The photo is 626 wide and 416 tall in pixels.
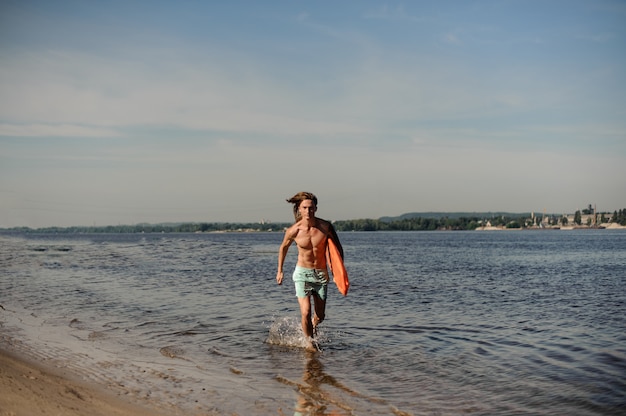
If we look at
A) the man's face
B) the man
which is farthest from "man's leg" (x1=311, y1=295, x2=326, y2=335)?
the man's face

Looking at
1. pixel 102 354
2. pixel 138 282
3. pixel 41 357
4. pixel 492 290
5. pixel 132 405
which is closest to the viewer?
pixel 132 405

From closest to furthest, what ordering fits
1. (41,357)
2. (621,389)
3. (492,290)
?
(621,389), (41,357), (492,290)

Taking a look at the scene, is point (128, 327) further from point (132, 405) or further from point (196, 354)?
point (132, 405)

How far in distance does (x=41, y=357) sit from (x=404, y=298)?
35.9ft

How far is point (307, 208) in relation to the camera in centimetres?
928

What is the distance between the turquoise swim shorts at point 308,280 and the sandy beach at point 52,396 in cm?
374

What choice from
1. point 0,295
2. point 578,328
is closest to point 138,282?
point 0,295

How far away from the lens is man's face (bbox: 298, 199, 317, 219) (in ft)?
30.5

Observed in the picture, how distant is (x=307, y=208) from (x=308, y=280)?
1199 millimetres

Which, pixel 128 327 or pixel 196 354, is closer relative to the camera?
pixel 196 354

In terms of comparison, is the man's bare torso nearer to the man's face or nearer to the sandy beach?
the man's face

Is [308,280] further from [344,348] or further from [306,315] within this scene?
[344,348]

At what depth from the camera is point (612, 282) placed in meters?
21.6

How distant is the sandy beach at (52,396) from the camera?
5.08 meters
